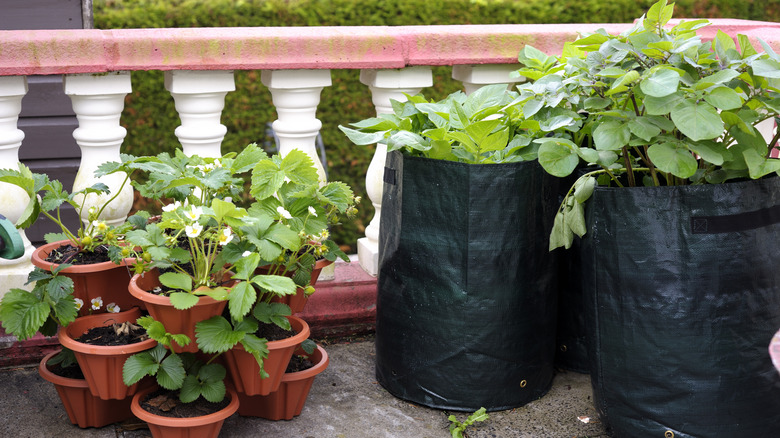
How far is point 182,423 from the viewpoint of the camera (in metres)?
1.91

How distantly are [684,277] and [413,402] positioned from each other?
834 mm

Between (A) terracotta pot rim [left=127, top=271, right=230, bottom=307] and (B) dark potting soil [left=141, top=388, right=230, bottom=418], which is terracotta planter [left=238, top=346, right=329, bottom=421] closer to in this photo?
(B) dark potting soil [left=141, top=388, right=230, bottom=418]

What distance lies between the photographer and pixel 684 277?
6.31 ft

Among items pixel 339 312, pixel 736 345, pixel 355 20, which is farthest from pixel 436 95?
pixel 736 345

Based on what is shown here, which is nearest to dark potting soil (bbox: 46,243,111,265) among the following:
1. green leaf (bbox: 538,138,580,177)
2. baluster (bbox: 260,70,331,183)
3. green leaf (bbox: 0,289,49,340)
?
green leaf (bbox: 0,289,49,340)

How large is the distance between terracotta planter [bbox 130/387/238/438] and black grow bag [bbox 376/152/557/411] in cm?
54

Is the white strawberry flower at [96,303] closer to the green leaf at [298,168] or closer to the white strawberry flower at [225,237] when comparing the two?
the white strawberry flower at [225,237]

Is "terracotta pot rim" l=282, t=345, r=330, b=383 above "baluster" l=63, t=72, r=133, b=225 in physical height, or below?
below

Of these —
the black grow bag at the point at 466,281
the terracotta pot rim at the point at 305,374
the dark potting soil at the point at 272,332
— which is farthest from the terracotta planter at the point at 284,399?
the black grow bag at the point at 466,281

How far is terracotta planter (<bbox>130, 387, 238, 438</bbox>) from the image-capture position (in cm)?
191

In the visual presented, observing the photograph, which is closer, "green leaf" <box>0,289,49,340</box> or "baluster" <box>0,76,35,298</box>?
"green leaf" <box>0,289,49,340</box>

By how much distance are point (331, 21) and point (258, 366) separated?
3.78m

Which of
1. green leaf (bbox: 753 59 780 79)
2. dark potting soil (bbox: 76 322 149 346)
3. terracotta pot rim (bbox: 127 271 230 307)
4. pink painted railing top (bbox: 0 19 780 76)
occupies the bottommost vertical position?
dark potting soil (bbox: 76 322 149 346)

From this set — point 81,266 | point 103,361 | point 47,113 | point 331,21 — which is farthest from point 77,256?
point 331,21
